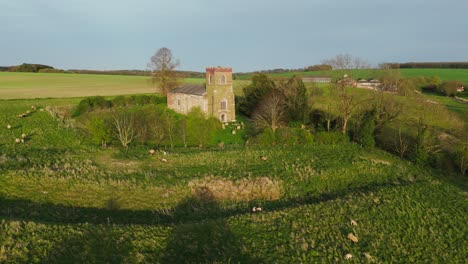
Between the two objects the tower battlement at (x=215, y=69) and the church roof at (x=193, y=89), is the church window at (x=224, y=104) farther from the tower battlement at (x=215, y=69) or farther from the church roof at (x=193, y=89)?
the tower battlement at (x=215, y=69)

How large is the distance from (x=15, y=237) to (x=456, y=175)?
1443 inches

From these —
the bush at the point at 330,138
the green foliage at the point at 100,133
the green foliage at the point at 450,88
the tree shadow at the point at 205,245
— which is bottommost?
the tree shadow at the point at 205,245

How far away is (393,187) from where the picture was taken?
23953 mm

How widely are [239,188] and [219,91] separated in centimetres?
2790

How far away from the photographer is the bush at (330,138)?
3828cm

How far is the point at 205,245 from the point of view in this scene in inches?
583

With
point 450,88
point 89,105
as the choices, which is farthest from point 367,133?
point 450,88

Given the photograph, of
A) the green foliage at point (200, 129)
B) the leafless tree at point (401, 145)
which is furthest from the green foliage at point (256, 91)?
the leafless tree at point (401, 145)

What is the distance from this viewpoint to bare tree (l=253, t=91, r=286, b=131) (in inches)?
1634

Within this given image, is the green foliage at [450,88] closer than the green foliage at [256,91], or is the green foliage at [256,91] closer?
the green foliage at [256,91]

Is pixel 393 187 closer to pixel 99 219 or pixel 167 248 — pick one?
pixel 167 248

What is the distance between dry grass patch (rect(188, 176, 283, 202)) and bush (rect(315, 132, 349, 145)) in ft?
53.7

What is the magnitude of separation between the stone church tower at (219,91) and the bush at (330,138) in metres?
16.6

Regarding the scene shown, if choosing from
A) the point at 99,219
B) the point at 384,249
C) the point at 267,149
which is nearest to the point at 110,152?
the point at 99,219
